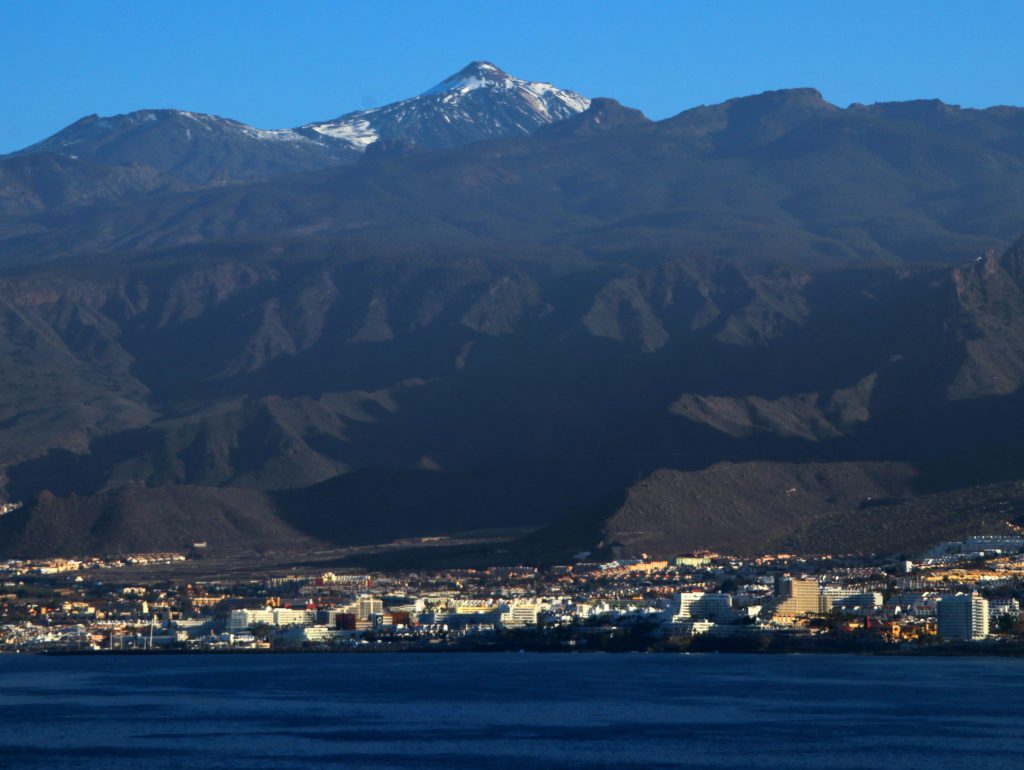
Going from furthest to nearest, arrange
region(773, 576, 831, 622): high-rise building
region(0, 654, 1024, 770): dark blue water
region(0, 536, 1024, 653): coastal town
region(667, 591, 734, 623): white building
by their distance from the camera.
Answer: region(667, 591, 734, 623): white building → region(773, 576, 831, 622): high-rise building → region(0, 536, 1024, 653): coastal town → region(0, 654, 1024, 770): dark blue water

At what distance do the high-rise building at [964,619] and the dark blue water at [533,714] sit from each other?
263 cm

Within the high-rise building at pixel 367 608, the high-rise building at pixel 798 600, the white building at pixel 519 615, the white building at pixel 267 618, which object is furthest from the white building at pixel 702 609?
the white building at pixel 267 618

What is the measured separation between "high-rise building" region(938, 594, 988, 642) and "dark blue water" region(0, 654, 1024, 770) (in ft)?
8.64

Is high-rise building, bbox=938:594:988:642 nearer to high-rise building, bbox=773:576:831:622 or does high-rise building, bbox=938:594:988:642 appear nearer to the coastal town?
the coastal town

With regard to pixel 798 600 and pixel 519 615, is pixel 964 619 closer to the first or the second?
pixel 798 600

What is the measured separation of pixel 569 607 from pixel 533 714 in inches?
1732

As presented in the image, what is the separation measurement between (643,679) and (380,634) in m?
30.1

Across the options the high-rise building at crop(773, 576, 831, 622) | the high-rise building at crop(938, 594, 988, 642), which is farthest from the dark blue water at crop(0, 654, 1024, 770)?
the high-rise building at crop(773, 576, 831, 622)

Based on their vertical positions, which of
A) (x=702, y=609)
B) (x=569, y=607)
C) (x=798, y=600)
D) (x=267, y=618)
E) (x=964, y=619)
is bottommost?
(x=964, y=619)

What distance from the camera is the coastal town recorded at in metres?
122

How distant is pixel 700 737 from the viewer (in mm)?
87125

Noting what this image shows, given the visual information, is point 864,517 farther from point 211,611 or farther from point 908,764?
point 908,764

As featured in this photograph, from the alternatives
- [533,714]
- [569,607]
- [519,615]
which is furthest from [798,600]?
[533,714]

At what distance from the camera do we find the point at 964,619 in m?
118
